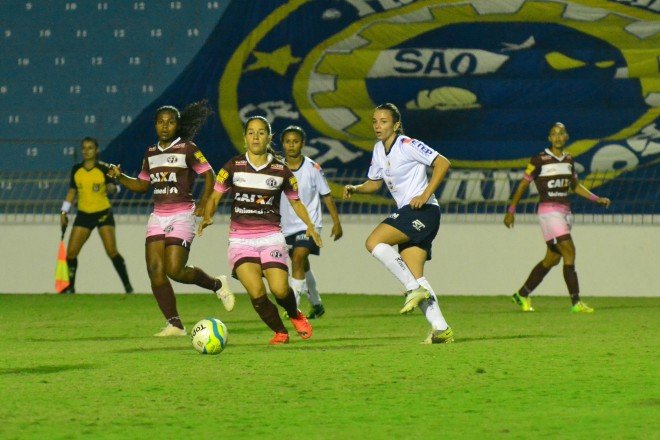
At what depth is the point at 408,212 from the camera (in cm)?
1008

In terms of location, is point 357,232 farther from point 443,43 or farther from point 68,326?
point 68,326

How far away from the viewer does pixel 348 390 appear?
723cm

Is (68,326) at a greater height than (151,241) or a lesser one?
lesser

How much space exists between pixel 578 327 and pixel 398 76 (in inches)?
355

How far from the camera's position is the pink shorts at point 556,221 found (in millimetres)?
14812

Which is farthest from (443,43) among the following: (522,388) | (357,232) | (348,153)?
(522,388)

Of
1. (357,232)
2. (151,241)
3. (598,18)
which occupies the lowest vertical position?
(357,232)

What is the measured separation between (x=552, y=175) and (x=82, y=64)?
10.0m

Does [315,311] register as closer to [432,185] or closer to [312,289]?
[312,289]

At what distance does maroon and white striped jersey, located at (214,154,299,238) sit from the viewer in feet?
32.9

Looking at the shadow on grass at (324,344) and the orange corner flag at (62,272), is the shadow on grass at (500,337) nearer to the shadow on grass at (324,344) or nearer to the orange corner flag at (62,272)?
the shadow on grass at (324,344)

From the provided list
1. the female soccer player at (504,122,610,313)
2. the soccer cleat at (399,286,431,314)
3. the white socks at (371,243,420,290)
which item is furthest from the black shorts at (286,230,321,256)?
the soccer cleat at (399,286,431,314)

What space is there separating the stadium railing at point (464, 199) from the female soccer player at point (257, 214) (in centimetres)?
918

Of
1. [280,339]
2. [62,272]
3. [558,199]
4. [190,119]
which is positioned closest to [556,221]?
[558,199]
